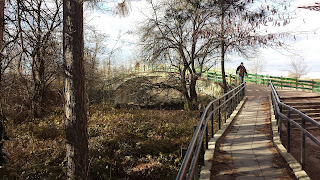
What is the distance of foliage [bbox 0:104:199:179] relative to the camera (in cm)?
695

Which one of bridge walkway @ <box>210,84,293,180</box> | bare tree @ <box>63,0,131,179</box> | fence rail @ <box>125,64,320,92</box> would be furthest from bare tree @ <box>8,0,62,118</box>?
fence rail @ <box>125,64,320,92</box>

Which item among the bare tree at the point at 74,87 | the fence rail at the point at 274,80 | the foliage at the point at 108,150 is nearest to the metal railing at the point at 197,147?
the foliage at the point at 108,150

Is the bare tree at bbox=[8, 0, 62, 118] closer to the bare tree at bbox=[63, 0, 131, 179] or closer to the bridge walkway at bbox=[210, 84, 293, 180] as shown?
the bare tree at bbox=[63, 0, 131, 179]

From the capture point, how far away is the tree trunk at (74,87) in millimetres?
6027

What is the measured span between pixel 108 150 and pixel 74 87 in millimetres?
3120

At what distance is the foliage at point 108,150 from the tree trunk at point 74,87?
745 mm

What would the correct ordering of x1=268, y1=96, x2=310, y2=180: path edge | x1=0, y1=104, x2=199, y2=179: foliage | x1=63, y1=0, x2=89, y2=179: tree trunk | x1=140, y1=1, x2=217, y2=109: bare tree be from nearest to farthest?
x1=268, y1=96, x2=310, y2=180: path edge < x1=63, y1=0, x2=89, y2=179: tree trunk < x1=0, y1=104, x2=199, y2=179: foliage < x1=140, y1=1, x2=217, y2=109: bare tree

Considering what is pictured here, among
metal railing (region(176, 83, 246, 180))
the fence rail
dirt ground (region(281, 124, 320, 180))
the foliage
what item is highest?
the fence rail

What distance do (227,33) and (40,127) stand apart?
394 inches

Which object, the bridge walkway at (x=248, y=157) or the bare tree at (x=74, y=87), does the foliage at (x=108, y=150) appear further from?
the bridge walkway at (x=248, y=157)

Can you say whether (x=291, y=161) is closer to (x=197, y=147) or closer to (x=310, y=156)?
(x=310, y=156)

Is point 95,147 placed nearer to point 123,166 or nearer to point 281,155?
point 123,166

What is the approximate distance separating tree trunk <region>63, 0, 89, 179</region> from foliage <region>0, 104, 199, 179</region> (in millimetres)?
745

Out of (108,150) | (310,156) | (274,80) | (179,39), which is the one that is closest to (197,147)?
(310,156)
